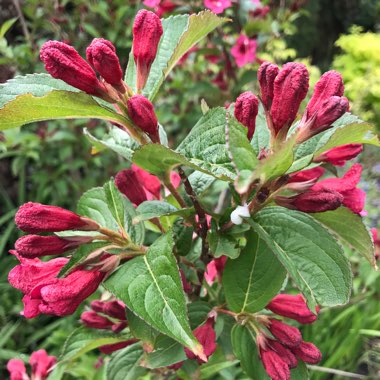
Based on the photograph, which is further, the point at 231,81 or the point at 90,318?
the point at 231,81

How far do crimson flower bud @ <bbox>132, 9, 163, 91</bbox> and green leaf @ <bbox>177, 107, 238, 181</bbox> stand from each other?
111 mm

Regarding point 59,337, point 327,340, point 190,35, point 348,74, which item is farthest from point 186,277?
point 348,74

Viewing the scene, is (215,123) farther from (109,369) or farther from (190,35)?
(109,369)

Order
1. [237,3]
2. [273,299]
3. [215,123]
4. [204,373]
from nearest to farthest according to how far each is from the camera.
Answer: [215,123]
[273,299]
[204,373]
[237,3]

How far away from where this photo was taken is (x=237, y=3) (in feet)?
5.55

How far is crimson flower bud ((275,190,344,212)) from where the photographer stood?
52cm

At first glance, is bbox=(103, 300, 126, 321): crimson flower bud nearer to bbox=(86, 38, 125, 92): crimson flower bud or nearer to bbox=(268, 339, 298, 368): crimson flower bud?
bbox=(268, 339, 298, 368): crimson flower bud

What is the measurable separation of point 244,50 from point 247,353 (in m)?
1.30

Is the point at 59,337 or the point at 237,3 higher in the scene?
the point at 237,3

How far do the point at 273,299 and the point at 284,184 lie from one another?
0.23 m

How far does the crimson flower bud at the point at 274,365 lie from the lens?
62cm

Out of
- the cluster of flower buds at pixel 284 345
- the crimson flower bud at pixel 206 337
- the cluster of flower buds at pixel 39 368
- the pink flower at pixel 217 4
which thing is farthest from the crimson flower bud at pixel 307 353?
the pink flower at pixel 217 4

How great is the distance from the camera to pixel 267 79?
53 centimetres

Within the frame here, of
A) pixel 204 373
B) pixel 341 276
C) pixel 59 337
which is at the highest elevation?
pixel 341 276
